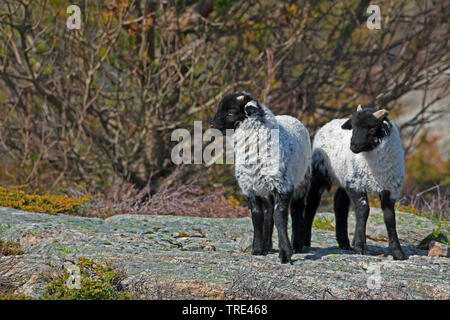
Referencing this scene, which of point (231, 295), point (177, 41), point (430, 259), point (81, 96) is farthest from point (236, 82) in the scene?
point (231, 295)

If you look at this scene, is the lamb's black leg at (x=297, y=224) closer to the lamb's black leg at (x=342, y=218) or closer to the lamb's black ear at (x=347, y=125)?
the lamb's black leg at (x=342, y=218)

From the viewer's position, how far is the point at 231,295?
5.35 metres

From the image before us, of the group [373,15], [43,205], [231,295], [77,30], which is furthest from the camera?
[373,15]

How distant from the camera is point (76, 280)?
543 cm

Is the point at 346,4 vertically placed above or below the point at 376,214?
above

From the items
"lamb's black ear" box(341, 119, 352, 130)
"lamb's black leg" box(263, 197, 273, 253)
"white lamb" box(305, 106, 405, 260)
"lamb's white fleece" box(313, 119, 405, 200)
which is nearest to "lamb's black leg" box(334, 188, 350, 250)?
"white lamb" box(305, 106, 405, 260)

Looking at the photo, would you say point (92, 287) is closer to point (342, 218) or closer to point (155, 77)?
point (342, 218)

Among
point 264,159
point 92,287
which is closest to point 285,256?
point 264,159

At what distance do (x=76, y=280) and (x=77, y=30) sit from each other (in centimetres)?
733

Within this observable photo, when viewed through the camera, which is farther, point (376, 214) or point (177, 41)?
point (177, 41)

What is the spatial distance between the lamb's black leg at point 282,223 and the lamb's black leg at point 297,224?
0.77 metres
